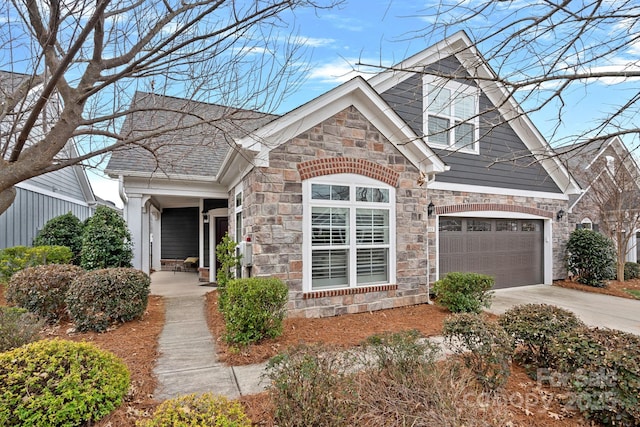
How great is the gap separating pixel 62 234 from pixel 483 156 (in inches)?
526

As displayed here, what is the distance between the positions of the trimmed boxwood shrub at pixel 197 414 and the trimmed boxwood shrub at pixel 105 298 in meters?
3.95

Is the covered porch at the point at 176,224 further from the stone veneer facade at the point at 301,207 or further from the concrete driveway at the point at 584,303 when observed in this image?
the concrete driveway at the point at 584,303

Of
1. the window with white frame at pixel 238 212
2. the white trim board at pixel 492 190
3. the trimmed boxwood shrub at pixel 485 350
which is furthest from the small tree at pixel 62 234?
the white trim board at pixel 492 190

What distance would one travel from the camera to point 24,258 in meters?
7.95

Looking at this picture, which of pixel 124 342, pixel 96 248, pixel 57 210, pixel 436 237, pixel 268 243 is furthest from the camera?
pixel 57 210

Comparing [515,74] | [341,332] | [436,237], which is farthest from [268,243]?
[436,237]

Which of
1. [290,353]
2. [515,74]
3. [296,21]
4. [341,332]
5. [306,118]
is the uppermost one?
[296,21]

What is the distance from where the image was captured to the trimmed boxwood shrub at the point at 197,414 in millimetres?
2299

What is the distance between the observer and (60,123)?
3.21 meters

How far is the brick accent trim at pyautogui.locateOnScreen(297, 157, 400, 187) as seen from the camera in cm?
643

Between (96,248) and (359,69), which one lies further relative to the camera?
(96,248)

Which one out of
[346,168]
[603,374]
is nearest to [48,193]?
[346,168]

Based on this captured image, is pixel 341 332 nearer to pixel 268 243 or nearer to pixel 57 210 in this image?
pixel 268 243

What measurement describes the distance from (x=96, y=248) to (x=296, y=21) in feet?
22.9
